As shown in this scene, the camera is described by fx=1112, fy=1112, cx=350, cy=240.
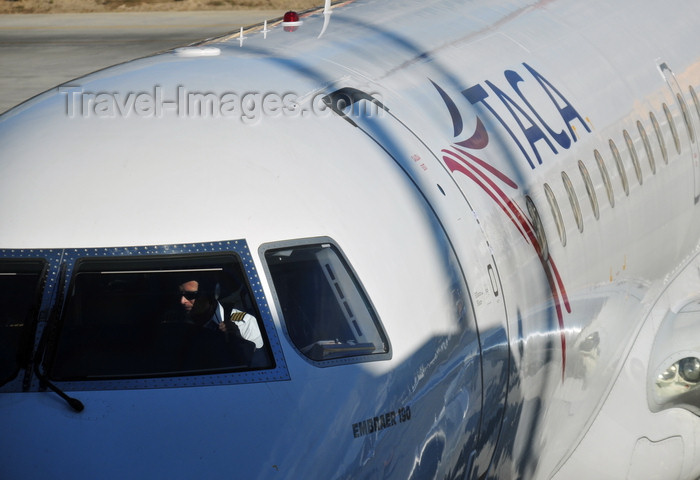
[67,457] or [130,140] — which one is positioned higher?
[130,140]

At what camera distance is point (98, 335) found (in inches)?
199

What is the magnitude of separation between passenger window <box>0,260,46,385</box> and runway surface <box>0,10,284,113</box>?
2131 cm

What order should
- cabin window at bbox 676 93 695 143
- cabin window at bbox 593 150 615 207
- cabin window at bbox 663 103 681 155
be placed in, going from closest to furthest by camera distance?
cabin window at bbox 593 150 615 207, cabin window at bbox 663 103 681 155, cabin window at bbox 676 93 695 143

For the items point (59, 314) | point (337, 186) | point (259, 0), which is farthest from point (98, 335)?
point (259, 0)

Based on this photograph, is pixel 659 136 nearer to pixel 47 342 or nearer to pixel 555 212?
pixel 555 212

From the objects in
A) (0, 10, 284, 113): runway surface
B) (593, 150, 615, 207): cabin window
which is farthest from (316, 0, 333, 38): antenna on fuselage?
(0, 10, 284, 113): runway surface

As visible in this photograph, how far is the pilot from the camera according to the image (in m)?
5.07

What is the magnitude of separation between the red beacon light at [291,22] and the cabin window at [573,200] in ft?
6.62

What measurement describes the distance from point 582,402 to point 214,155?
349 centimetres

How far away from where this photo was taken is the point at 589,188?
7742 millimetres

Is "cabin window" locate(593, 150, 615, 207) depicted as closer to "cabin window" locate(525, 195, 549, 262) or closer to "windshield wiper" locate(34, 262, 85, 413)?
"cabin window" locate(525, 195, 549, 262)

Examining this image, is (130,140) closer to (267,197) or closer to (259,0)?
(267,197)

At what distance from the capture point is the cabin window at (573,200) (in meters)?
7.39

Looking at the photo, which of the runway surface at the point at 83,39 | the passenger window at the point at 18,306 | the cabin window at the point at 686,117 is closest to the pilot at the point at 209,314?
the passenger window at the point at 18,306
